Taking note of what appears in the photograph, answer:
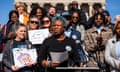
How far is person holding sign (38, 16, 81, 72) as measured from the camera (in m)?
10.1

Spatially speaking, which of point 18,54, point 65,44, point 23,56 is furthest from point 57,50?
point 18,54

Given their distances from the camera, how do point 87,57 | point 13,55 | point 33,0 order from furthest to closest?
point 33,0 < point 87,57 < point 13,55

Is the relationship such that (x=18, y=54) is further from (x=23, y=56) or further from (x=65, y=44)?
(x=65, y=44)

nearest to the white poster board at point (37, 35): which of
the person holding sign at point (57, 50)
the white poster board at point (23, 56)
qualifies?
the white poster board at point (23, 56)

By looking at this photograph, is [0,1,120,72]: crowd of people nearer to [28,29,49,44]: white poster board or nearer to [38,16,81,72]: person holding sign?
[38,16,81,72]: person holding sign

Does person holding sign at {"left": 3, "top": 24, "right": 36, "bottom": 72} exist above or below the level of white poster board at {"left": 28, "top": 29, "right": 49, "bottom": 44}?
below

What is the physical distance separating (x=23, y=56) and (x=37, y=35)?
127 cm

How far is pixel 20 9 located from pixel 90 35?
365 cm

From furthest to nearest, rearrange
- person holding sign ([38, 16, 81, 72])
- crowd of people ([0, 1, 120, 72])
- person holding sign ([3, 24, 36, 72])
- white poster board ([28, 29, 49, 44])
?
white poster board ([28, 29, 49, 44])
person holding sign ([3, 24, 36, 72])
crowd of people ([0, 1, 120, 72])
person holding sign ([38, 16, 81, 72])

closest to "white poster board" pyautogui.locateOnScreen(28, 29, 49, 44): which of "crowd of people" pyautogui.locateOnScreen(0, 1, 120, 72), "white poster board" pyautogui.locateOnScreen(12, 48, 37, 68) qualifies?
"crowd of people" pyautogui.locateOnScreen(0, 1, 120, 72)

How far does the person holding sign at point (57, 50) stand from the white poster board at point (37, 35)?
1.88m

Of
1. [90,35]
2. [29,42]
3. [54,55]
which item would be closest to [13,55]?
[29,42]

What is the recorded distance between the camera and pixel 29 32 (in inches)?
482

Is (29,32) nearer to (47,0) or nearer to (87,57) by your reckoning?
(87,57)
